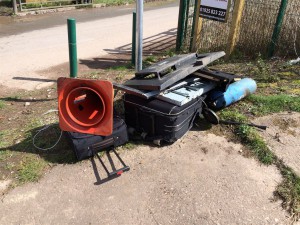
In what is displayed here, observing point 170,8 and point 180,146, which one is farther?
point 170,8

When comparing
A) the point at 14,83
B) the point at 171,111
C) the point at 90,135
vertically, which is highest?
the point at 171,111

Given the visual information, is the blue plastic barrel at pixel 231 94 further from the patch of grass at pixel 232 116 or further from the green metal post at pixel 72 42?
the green metal post at pixel 72 42

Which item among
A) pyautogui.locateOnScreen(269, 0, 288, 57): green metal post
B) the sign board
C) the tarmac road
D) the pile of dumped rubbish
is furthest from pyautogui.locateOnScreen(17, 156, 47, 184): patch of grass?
pyautogui.locateOnScreen(269, 0, 288, 57): green metal post

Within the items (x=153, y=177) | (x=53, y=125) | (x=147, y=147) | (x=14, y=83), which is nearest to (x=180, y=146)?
(x=147, y=147)

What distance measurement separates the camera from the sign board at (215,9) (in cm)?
→ 723

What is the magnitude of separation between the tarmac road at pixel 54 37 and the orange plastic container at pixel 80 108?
3098mm

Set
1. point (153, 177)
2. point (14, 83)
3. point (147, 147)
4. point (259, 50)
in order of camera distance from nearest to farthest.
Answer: point (153, 177) < point (147, 147) < point (14, 83) < point (259, 50)

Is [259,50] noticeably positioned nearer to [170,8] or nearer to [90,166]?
[90,166]

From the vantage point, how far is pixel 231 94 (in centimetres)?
509

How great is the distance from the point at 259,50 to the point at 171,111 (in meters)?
4.49

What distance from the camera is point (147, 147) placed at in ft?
14.4

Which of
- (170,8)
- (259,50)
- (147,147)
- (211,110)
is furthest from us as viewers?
(170,8)

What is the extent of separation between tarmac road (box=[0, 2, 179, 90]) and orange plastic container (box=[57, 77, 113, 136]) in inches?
122

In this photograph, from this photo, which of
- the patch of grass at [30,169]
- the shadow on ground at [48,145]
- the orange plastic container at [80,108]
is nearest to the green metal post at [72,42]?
the shadow on ground at [48,145]
